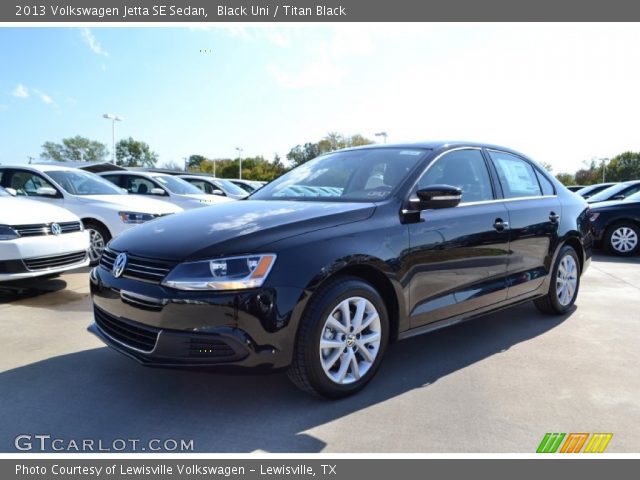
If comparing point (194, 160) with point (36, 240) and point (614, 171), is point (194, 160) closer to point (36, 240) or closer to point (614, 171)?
point (614, 171)

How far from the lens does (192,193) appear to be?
10453 millimetres

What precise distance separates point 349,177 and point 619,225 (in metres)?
8.10

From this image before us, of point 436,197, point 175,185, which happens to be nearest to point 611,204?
point 436,197

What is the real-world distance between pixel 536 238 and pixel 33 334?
426 cm

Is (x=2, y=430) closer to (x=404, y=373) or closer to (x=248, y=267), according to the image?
(x=248, y=267)

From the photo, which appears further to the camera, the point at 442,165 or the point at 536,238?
the point at 536,238

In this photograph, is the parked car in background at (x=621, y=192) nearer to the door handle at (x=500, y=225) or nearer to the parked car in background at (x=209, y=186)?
the door handle at (x=500, y=225)

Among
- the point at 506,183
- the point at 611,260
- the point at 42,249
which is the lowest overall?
the point at 611,260

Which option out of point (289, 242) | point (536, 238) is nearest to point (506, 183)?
point (536, 238)

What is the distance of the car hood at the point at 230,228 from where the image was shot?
109 inches

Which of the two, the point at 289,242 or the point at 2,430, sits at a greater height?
the point at 289,242

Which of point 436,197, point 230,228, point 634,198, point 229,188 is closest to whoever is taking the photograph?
point 230,228

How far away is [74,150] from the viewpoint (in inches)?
3558

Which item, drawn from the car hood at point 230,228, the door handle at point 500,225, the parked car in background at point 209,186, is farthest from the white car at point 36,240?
the parked car in background at point 209,186
